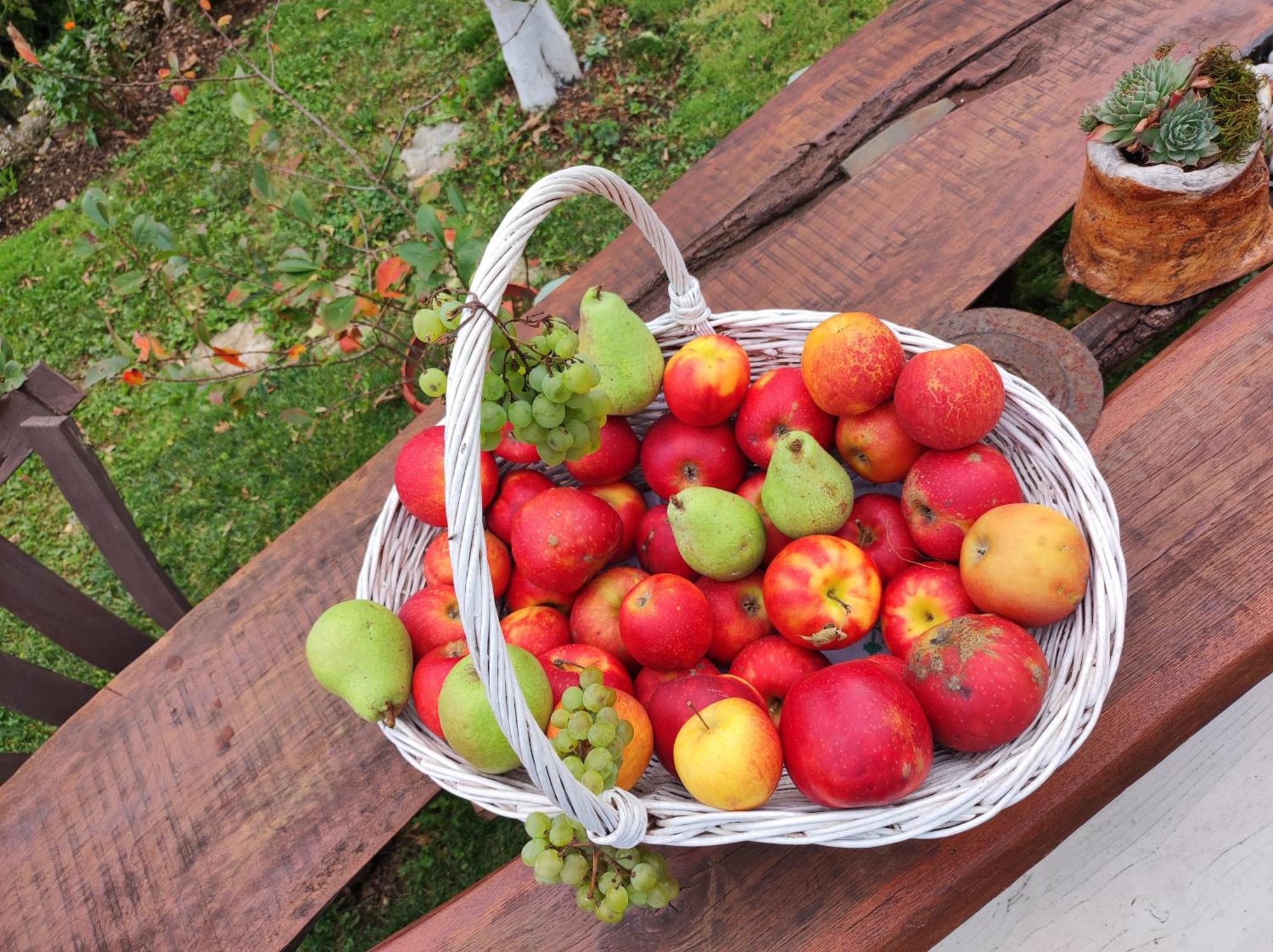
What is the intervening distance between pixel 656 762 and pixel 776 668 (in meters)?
0.29

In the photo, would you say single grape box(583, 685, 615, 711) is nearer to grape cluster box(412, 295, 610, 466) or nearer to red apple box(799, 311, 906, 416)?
grape cluster box(412, 295, 610, 466)

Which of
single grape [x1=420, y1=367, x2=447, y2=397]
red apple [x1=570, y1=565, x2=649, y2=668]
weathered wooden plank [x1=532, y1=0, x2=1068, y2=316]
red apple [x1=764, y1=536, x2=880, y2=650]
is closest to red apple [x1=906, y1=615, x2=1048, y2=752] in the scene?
red apple [x1=764, y1=536, x2=880, y2=650]

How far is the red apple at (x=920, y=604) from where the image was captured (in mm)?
1535

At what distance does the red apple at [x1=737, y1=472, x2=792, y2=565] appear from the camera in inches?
68.4

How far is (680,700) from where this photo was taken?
1.46 m

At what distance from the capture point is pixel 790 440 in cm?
155

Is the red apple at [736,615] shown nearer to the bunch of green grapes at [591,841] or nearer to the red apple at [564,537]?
the red apple at [564,537]

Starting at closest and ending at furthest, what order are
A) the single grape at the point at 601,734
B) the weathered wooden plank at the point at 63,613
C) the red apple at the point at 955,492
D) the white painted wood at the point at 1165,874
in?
the single grape at the point at 601,734
the red apple at the point at 955,492
the white painted wood at the point at 1165,874
the weathered wooden plank at the point at 63,613

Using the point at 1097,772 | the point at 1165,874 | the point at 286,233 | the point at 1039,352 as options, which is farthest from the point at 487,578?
the point at 286,233

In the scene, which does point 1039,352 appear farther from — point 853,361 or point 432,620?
point 432,620

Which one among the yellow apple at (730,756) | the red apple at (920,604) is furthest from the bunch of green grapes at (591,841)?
the red apple at (920,604)

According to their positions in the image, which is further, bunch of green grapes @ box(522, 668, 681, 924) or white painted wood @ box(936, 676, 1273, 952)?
white painted wood @ box(936, 676, 1273, 952)

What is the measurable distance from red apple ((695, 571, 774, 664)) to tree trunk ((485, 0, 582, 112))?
3.19m

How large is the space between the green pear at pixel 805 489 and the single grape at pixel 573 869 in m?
0.73
